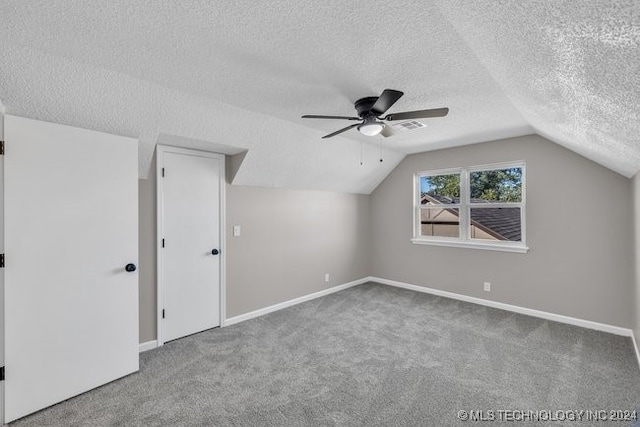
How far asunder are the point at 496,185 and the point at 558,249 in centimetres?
112

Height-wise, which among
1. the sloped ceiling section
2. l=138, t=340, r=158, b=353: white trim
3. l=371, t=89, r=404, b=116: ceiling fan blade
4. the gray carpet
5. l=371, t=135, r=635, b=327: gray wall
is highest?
l=371, t=89, r=404, b=116: ceiling fan blade

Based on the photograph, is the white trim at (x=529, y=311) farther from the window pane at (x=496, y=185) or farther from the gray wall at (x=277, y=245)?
the window pane at (x=496, y=185)

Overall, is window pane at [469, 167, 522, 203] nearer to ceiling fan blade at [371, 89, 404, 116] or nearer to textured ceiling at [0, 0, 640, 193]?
textured ceiling at [0, 0, 640, 193]

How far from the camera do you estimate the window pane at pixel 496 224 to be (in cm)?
396

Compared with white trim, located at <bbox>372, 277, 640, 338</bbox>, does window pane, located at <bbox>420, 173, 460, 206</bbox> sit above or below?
above

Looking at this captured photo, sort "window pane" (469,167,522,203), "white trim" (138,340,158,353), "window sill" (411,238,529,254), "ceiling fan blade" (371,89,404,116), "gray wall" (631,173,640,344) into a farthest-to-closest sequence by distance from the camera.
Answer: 1. "window pane" (469,167,522,203)
2. "window sill" (411,238,529,254)
3. "white trim" (138,340,158,353)
4. "gray wall" (631,173,640,344)
5. "ceiling fan blade" (371,89,404,116)

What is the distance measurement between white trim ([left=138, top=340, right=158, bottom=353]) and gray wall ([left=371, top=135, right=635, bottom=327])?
3.94m

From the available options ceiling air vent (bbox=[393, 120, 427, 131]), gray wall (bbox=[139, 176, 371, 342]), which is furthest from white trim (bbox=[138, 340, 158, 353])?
ceiling air vent (bbox=[393, 120, 427, 131])

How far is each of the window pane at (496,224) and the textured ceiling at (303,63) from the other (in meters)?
1.29

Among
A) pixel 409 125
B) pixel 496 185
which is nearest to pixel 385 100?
pixel 409 125

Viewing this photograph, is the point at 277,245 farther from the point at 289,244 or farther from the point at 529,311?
the point at 529,311

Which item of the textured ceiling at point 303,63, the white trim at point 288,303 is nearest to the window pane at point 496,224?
the textured ceiling at point 303,63

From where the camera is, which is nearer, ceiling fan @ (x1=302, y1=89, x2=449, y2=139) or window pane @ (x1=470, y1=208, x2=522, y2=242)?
ceiling fan @ (x1=302, y1=89, x2=449, y2=139)

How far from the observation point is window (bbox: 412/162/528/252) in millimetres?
3961
